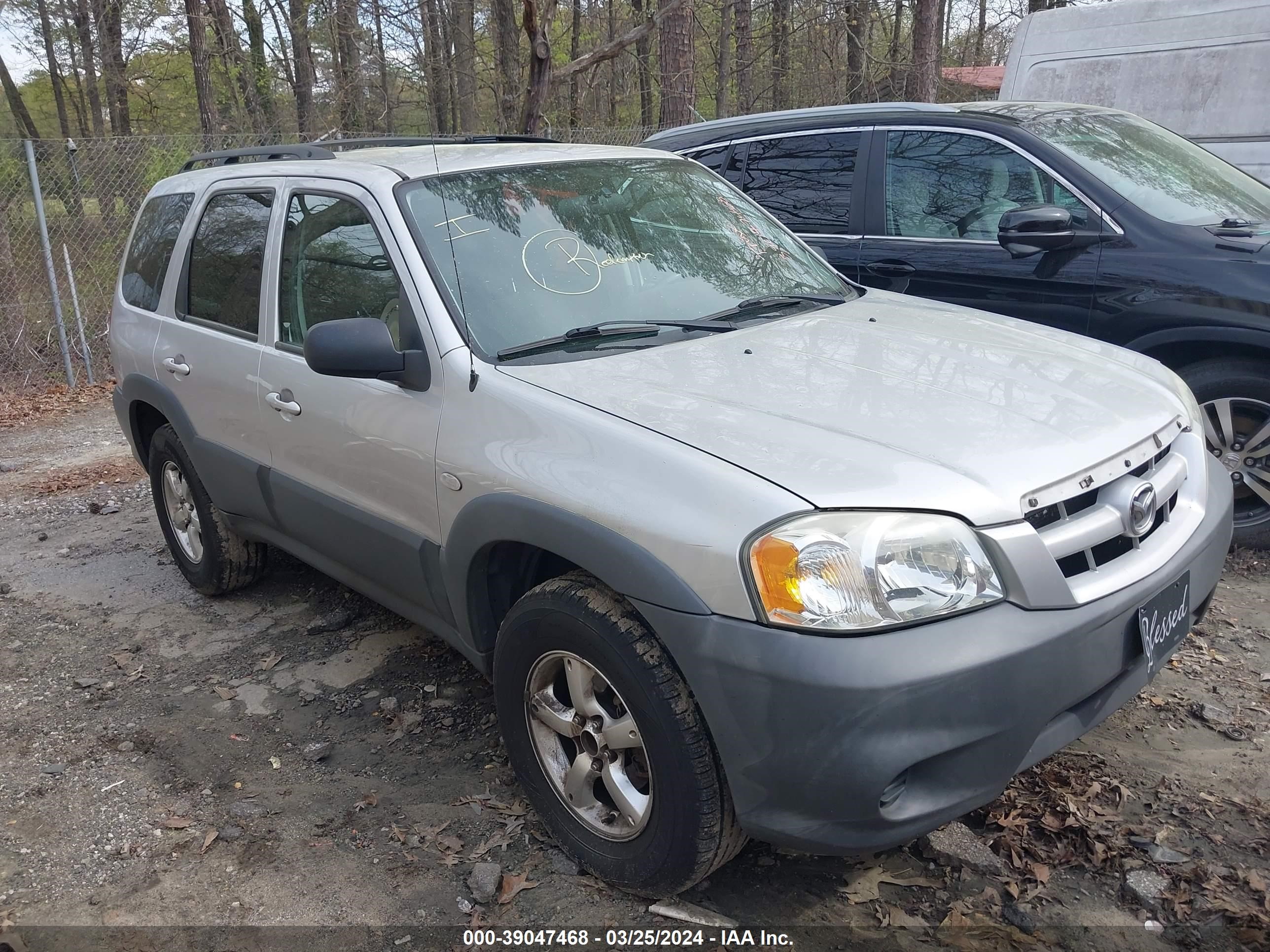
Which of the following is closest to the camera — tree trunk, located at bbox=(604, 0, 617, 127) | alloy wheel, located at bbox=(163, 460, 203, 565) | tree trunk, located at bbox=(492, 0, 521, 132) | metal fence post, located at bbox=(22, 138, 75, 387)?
alloy wheel, located at bbox=(163, 460, 203, 565)

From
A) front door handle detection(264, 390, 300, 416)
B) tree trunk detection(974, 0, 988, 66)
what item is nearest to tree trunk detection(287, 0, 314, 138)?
tree trunk detection(974, 0, 988, 66)

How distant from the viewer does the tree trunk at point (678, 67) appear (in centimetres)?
1173

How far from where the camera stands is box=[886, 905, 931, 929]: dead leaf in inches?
98.7

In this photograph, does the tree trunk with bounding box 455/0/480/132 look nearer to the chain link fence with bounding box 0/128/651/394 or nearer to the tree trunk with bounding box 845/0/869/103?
the tree trunk with bounding box 845/0/869/103

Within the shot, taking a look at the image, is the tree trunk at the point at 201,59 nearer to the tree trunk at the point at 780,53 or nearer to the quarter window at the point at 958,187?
the tree trunk at the point at 780,53

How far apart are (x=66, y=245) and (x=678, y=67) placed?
664cm

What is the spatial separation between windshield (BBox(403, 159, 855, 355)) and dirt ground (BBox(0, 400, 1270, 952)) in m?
1.44

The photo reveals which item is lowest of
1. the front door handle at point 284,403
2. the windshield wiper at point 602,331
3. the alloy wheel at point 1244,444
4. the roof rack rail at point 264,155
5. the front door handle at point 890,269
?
the alloy wheel at point 1244,444

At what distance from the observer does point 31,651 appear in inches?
173

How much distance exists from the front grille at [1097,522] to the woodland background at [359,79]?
729 cm

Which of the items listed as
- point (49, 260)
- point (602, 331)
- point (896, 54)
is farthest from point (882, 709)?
point (896, 54)

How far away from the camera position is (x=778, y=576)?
211cm

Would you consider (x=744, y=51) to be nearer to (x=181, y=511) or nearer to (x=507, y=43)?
(x=507, y=43)

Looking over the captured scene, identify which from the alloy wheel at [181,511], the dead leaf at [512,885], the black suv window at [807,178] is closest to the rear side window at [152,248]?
the alloy wheel at [181,511]
